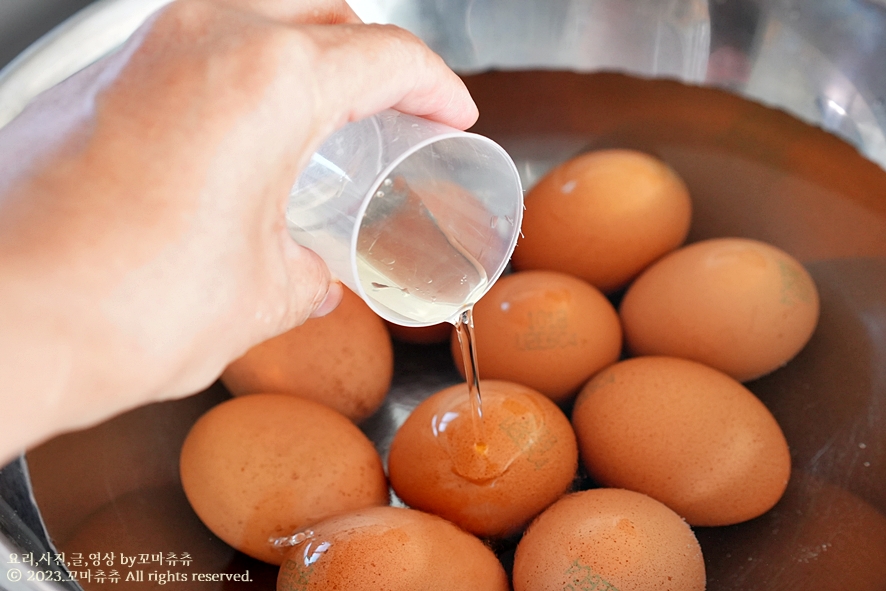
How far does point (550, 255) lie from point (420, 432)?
0.35 metres

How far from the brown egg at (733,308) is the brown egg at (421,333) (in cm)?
29

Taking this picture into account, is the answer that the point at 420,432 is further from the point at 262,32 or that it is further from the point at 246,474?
the point at 262,32

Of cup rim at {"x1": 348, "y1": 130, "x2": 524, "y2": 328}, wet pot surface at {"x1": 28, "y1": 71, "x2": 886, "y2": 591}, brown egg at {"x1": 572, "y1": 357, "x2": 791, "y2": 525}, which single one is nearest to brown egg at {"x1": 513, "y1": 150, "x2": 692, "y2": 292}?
wet pot surface at {"x1": 28, "y1": 71, "x2": 886, "y2": 591}

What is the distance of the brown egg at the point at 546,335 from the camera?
89 cm

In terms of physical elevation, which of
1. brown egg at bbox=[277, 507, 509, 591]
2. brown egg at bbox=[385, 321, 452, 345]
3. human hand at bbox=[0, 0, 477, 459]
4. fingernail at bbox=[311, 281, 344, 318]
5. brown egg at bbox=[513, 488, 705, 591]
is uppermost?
human hand at bbox=[0, 0, 477, 459]

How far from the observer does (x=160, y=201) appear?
1.42 feet

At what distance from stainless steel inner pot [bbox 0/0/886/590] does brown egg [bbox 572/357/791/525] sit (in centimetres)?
6

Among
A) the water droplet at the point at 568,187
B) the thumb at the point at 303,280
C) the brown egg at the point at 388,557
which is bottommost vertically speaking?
the brown egg at the point at 388,557

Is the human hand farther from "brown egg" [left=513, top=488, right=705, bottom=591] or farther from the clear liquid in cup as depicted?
"brown egg" [left=513, top=488, right=705, bottom=591]

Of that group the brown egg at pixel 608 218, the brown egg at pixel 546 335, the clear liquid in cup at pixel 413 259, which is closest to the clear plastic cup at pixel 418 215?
the clear liquid in cup at pixel 413 259

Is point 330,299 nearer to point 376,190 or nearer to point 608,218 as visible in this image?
point 376,190

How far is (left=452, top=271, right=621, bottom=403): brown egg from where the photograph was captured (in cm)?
89

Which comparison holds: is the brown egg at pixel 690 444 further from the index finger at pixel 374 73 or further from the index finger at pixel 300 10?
the index finger at pixel 300 10

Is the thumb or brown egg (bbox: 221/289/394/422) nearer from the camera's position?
the thumb
